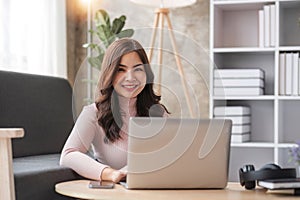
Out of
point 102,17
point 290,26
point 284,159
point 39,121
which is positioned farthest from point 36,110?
point 290,26

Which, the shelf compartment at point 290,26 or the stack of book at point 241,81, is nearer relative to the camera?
the stack of book at point 241,81

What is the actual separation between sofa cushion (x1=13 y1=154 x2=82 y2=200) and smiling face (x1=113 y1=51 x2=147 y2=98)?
0.52 m

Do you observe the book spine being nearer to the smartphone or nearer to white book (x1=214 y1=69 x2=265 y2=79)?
white book (x1=214 y1=69 x2=265 y2=79)

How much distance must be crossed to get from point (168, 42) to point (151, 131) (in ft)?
7.85

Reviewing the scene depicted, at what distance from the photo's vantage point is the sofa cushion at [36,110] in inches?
113

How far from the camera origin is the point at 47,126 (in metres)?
3.10

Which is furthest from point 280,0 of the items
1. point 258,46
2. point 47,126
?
point 47,126

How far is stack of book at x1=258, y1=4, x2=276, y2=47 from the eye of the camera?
3479mm

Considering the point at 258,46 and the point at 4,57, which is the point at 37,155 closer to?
the point at 4,57

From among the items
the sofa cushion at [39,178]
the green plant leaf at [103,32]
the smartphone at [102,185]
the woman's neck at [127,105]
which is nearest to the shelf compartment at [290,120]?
the green plant leaf at [103,32]

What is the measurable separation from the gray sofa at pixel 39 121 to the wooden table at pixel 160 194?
0.56 metres

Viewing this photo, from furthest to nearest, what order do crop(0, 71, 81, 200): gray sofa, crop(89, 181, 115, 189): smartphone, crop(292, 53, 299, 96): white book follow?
1. crop(292, 53, 299, 96): white book
2. crop(0, 71, 81, 200): gray sofa
3. crop(89, 181, 115, 189): smartphone

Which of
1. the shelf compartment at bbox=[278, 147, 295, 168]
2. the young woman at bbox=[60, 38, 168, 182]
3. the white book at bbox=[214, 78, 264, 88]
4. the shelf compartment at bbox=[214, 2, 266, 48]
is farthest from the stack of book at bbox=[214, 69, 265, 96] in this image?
the young woman at bbox=[60, 38, 168, 182]

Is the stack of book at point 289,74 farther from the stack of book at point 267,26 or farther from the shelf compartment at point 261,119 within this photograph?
the shelf compartment at point 261,119
